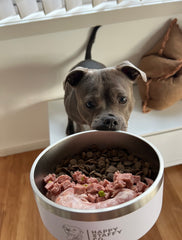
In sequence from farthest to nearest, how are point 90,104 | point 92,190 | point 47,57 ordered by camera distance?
point 47,57, point 90,104, point 92,190

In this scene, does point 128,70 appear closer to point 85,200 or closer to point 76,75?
point 76,75

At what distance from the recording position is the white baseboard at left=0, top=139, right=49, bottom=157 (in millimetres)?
1697

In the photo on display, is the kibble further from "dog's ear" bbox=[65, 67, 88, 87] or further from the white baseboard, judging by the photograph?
the white baseboard

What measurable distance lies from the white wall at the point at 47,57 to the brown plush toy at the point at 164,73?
87 millimetres

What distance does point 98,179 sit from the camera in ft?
2.33

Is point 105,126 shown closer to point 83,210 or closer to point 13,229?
point 83,210

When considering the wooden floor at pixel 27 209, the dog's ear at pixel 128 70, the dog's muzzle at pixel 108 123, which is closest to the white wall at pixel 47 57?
the wooden floor at pixel 27 209

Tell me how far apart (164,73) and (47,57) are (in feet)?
2.21

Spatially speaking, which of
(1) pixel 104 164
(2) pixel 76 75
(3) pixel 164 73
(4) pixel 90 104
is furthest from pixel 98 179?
(3) pixel 164 73

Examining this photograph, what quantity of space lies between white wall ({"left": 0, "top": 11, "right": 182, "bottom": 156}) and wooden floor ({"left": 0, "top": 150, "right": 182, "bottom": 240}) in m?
0.34

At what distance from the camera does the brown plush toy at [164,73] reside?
4.46 ft

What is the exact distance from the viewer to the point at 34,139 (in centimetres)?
172

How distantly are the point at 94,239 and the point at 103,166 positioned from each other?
0.24 meters

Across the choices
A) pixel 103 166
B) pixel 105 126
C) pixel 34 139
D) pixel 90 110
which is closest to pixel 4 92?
pixel 34 139
